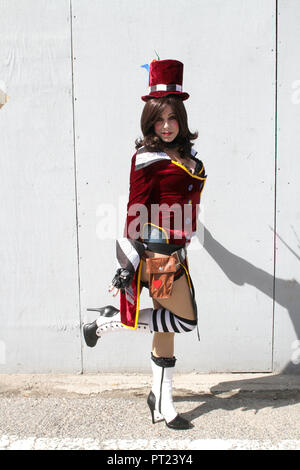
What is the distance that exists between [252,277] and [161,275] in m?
1.06

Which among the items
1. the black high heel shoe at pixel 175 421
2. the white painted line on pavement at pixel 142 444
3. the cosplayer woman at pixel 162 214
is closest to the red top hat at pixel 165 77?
the cosplayer woman at pixel 162 214

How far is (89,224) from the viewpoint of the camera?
3.24m

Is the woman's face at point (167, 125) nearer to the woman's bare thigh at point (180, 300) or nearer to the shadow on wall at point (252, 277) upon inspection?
the woman's bare thigh at point (180, 300)

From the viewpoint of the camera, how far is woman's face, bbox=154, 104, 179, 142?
2.42m

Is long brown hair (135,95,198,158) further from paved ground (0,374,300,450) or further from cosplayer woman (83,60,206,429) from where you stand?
paved ground (0,374,300,450)

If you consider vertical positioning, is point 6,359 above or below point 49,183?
below

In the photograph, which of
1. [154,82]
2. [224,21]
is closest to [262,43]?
[224,21]

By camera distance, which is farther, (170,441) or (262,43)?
(262,43)

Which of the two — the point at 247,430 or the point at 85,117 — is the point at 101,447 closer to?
the point at 247,430

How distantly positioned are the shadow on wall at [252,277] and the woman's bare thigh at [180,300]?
Answer: 717mm

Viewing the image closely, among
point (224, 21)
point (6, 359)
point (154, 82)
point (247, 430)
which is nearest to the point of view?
point (154, 82)

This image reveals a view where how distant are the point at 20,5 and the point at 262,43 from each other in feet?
5.33

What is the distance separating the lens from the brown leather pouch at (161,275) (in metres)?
2.44

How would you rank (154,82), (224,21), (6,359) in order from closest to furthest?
(154,82), (224,21), (6,359)
